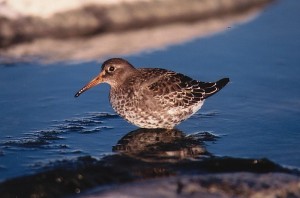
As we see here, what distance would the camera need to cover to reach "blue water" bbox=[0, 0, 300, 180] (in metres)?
9.34

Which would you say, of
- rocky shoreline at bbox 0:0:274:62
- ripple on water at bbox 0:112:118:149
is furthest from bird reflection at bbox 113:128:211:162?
rocky shoreline at bbox 0:0:274:62

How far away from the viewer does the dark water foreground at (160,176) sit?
26.0ft

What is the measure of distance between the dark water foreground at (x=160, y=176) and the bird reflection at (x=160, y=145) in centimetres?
1

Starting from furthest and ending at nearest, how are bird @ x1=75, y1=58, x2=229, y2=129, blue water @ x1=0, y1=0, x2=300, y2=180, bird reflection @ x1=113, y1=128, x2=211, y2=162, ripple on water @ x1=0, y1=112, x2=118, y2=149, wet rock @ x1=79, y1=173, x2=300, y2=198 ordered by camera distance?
bird @ x1=75, y1=58, x2=229, y2=129 < ripple on water @ x1=0, y1=112, x2=118, y2=149 < blue water @ x1=0, y1=0, x2=300, y2=180 < bird reflection @ x1=113, y1=128, x2=211, y2=162 < wet rock @ x1=79, y1=173, x2=300, y2=198

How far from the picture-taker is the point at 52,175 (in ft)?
27.6

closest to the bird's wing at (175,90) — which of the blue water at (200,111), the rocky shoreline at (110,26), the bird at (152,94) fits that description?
the bird at (152,94)

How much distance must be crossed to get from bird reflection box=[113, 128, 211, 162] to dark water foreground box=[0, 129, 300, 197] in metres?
0.01

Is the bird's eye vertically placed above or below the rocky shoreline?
below

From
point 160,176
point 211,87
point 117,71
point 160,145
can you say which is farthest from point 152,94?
point 160,176

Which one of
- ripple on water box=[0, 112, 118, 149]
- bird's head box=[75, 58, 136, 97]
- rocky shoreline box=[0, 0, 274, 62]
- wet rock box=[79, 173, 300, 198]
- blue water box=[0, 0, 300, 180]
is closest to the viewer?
wet rock box=[79, 173, 300, 198]

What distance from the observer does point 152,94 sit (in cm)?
1000

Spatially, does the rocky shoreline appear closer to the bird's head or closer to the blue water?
the blue water

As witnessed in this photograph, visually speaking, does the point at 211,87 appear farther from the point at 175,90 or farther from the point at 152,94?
the point at 152,94

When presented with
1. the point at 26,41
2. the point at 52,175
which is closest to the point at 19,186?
the point at 52,175
